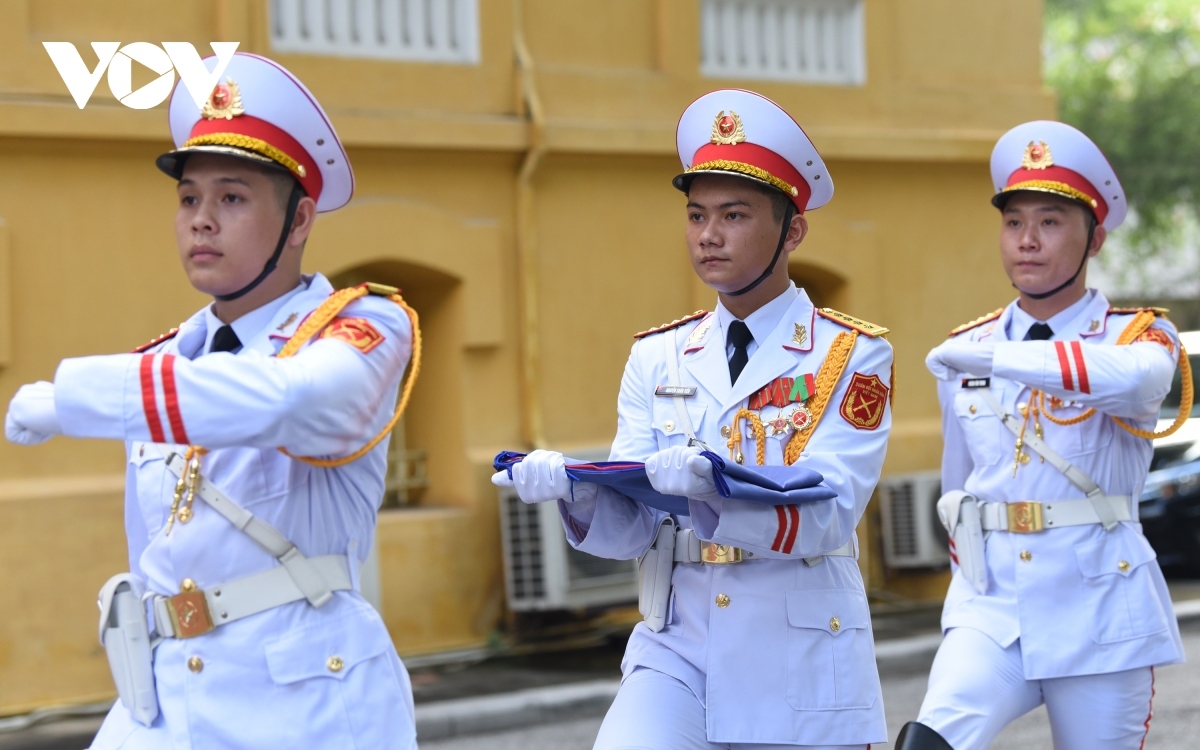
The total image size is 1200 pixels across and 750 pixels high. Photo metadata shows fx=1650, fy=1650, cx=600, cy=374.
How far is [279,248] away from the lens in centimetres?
353

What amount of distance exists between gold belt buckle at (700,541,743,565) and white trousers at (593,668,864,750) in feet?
0.99

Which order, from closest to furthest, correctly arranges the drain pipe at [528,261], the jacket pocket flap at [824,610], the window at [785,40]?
the jacket pocket flap at [824,610] < the drain pipe at [528,261] < the window at [785,40]

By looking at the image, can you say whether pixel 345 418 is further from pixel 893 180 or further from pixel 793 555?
pixel 893 180

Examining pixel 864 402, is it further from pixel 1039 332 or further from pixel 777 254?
pixel 1039 332

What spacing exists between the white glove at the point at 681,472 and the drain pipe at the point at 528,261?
7.03 metres

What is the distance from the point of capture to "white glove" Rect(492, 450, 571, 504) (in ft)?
12.2

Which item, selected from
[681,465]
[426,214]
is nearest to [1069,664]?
[681,465]

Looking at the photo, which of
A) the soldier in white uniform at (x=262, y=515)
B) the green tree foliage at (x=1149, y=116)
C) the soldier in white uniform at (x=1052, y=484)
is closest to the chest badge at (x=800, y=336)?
the soldier in white uniform at (x=1052, y=484)

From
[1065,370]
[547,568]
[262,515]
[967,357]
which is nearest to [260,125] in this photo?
[262,515]

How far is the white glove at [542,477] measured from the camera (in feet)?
12.2

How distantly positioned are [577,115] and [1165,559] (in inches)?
241

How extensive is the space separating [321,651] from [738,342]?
1.44 meters

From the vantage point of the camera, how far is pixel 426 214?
1034cm

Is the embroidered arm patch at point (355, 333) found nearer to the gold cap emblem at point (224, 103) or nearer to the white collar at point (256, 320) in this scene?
the white collar at point (256, 320)
